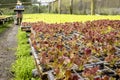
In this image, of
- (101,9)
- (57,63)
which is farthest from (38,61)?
(101,9)

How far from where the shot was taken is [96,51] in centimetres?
498

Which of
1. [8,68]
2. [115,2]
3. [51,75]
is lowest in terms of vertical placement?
[8,68]

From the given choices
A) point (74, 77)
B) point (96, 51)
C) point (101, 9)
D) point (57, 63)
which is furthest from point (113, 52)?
point (101, 9)

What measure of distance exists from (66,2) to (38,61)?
82.3ft

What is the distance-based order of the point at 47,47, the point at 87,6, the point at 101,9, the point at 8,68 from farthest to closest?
the point at 87,6
the point at 101,9
the point at 8,68
the point at 47,47

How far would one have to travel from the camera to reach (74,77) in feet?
10.8

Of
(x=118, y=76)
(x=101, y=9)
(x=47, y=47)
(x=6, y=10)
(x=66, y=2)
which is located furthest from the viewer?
(x=6, y=10)

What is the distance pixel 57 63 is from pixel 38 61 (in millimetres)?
667

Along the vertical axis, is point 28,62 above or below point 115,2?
below

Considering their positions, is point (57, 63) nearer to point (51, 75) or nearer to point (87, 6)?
point (51, 75)

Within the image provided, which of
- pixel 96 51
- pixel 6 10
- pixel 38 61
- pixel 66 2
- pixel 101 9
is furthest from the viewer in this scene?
pixel 6 10

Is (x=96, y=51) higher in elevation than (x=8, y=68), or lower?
higher

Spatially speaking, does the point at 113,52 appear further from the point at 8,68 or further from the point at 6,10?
the point at 6,10

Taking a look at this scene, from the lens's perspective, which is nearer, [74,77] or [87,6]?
[74,77]
